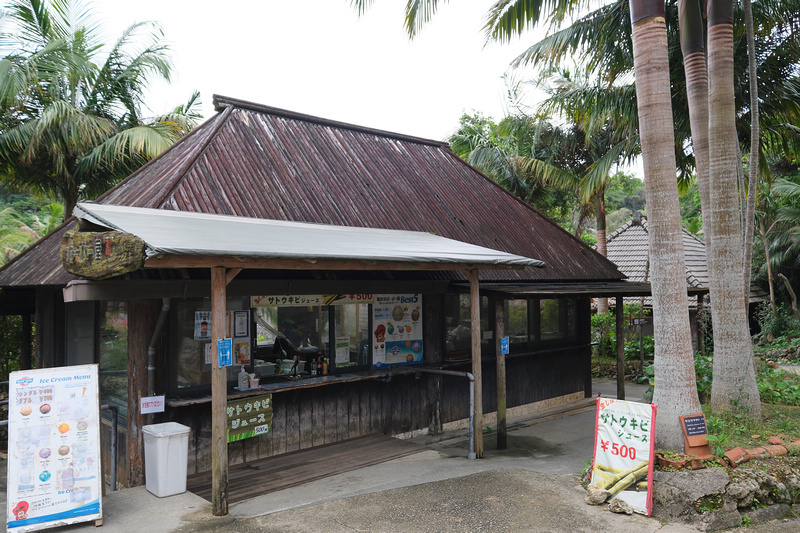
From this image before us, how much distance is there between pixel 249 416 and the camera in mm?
7746

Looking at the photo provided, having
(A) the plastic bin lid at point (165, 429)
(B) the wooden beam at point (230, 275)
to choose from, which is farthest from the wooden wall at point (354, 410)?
(B) the wooden beam at point (230, 275)

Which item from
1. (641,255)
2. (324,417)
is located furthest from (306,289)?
(641,255)

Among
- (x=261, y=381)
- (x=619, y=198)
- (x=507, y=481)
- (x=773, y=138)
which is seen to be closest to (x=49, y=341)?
(x=261, y=381)

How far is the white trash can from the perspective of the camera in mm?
6523

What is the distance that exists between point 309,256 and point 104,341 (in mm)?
3917

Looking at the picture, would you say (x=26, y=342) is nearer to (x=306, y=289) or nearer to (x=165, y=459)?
(x=165, y=459)

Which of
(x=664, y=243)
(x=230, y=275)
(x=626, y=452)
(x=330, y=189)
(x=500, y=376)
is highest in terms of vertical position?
(x=330, y=189)

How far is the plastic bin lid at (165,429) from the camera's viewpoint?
6.61 metres

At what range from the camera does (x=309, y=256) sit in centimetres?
599

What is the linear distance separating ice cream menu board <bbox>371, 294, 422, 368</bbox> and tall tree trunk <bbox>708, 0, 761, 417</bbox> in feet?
14.7

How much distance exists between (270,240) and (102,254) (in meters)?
1.73

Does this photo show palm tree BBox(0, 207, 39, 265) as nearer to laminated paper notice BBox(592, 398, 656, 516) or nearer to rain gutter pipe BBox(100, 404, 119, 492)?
rain gutter pipe BBox(100, 404, 119, 492)

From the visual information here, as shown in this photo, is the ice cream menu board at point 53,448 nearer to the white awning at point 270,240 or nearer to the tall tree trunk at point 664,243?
the white awning at point 270,240

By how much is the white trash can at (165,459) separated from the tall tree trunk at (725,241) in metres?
7.09
